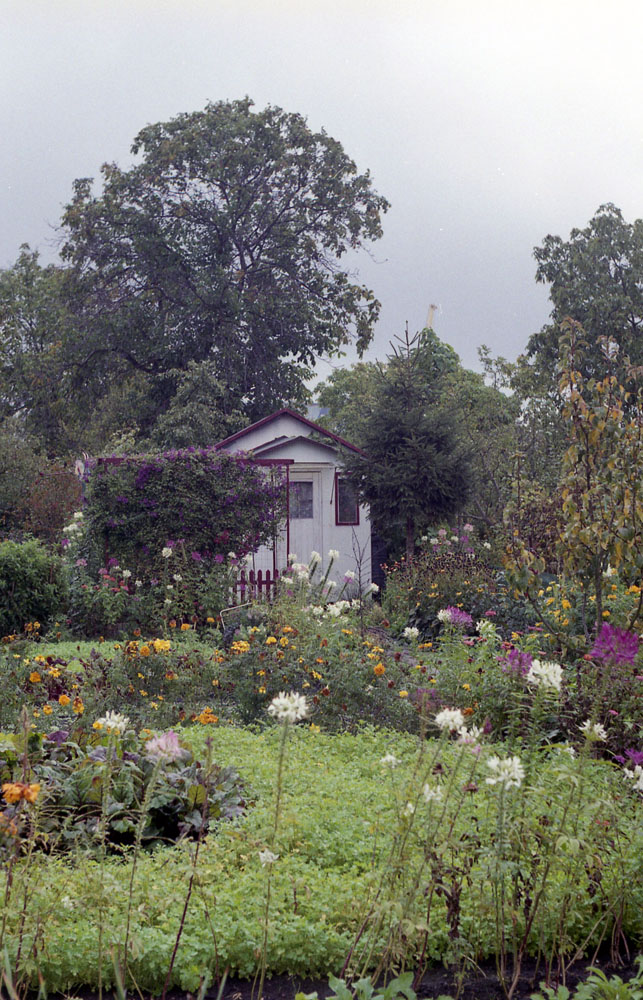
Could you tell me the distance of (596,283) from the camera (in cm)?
2445

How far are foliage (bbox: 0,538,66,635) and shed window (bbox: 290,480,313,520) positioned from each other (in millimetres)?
7268

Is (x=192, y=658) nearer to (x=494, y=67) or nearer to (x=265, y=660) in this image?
(x=265, y=660)

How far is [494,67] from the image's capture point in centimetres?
1059

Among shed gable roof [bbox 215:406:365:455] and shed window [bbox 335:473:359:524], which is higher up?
shed gable roof [bbox 215:406:365:455]

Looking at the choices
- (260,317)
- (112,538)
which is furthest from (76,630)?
(260,317)

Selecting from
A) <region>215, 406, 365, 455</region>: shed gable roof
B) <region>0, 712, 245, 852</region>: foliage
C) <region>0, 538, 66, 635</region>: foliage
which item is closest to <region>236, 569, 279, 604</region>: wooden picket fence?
<region>0, 538, 66, 635</region>: foliage

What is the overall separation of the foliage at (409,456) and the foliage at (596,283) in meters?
11.9

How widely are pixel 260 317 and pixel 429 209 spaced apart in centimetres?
791

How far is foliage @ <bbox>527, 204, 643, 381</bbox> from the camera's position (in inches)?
939

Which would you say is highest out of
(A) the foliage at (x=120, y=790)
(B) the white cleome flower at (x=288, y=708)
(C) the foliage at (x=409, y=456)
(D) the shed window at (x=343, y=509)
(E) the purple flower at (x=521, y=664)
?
(C) the foliage at (x=409, y=456)

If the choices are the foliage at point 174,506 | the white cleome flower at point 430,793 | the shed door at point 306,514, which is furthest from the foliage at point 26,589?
the white cleome flower at point 430,793

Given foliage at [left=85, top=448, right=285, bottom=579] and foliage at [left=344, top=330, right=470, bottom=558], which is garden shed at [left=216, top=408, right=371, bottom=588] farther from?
foliage at [left=85, top=448, right=285, bottom=579]

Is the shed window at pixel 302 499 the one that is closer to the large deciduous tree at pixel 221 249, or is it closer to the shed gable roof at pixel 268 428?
the shed gable roof at pixel 268 428

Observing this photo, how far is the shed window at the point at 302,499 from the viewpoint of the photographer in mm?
17203
